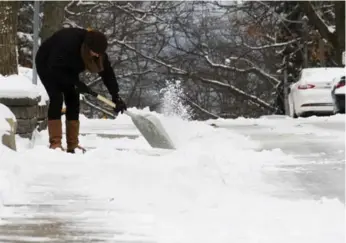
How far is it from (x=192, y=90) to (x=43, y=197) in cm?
3611

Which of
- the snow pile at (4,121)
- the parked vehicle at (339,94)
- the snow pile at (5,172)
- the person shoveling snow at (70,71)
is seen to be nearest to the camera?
the snow pile at (5,172)

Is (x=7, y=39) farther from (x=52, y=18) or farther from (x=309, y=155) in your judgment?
(x=52, y=18)

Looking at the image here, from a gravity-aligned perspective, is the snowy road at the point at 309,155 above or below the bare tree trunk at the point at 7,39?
below

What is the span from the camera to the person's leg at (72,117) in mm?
7992

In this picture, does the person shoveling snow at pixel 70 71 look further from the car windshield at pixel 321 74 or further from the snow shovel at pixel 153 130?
the car windshield at pixel 321 74

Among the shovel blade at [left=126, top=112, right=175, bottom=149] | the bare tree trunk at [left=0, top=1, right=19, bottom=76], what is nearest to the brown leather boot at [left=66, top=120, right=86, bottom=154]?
the shovel blade at [left=126, top=112, right=175, bottom=149]

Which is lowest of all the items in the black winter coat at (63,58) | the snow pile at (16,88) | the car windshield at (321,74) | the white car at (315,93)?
the white car at (315,93)

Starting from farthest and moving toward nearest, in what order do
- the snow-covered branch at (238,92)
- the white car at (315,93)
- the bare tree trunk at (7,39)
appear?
the snow-covered branch at (238,92) → the white car at (315,93) → the bare tree trunk at (7,39)

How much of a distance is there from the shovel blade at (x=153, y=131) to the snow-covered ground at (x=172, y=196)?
21cm

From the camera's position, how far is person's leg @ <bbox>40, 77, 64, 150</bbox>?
7926 millimetres

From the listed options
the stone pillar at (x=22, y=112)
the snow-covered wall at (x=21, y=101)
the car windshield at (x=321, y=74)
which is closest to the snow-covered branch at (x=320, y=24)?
the car windshield at (x=321, y=74)

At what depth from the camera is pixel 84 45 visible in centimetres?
767

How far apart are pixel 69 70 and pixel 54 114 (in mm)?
483

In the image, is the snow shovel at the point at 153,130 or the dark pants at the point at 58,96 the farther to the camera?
the snow shovel at the point at 153,130
